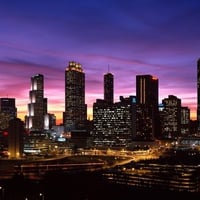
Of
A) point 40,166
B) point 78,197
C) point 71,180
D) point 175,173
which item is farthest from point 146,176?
point 40,166

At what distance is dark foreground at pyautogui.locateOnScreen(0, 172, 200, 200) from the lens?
159 ft

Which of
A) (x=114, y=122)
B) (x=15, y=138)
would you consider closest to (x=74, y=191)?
(x=15, y=138)

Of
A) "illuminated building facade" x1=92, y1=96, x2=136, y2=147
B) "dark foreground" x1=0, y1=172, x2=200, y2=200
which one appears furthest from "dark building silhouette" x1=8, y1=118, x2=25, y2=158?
"illuminated building facade" x1=92, y1=96, x2=136, y2=147

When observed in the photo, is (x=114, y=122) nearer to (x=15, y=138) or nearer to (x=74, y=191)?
(x=15, y=138)

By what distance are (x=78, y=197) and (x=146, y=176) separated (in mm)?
17673

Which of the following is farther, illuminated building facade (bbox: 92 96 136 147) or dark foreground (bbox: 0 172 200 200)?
illuminated building facade (bbox: 92 96 136 147)

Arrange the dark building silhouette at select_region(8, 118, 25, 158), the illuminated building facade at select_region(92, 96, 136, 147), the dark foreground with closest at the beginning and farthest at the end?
the dark foreground
the dark building silhouette at select_region(8, 118, 25, 158)
the illuminated building facade at select_region(92, 96, 136, 147)

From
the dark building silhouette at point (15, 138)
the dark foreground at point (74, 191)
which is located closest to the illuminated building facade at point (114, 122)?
the dark building silhouette at point (15, 138)

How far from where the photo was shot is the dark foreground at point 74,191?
48.5 meters

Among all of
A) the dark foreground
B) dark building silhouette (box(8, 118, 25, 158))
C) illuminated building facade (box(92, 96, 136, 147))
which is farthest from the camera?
illuminated building facade (box(92, 96, 136, 147))

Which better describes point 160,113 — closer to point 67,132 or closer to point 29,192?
point 67,132

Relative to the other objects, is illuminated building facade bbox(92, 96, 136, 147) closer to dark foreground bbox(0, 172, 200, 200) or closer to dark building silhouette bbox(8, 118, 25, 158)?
dark building silhouette bbox(8, 118, 25, 158)

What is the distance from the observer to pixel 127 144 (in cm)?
15112

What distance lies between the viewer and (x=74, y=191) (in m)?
54.4
